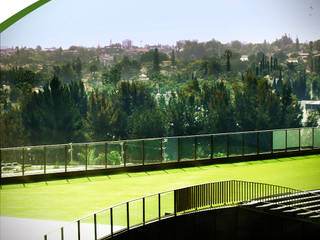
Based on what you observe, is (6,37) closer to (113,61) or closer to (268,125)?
(113,61)

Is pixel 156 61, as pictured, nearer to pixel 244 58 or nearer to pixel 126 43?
pixel 126 43

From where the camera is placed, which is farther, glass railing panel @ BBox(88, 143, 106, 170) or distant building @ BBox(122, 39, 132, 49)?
distant building @ BBox(122, 39, 132, 49)

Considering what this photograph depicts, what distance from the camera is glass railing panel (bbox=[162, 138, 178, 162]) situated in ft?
48.2

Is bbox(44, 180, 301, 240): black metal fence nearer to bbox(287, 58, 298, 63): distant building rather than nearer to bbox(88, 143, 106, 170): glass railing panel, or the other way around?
bbox(88, 143, 106, 170): glass railing panel

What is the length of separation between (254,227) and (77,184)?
442cm

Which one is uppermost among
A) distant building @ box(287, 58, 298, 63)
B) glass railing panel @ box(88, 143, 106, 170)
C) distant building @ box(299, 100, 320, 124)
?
distant building @ box(287, 58, 298, 63)

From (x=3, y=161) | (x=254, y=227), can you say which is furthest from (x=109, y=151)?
(x=254, y=227)

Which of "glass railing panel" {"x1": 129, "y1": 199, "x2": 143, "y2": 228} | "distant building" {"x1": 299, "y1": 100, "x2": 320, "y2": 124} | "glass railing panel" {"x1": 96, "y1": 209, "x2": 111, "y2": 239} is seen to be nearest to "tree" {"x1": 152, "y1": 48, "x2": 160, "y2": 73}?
"distant building" {"x1": 299, "y1": 100, "x2": 320, "y2": 124}

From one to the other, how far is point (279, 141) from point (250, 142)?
961 millimetres

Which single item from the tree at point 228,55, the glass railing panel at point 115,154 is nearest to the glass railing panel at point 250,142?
the glass railing panel at point 115,154

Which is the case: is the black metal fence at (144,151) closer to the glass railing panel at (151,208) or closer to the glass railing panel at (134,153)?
the glass railing panel at (134,153)

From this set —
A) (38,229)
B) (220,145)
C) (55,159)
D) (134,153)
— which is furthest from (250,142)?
(38,229)

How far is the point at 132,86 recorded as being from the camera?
32531 mm

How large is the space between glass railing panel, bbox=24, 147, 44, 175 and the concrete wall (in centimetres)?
439
